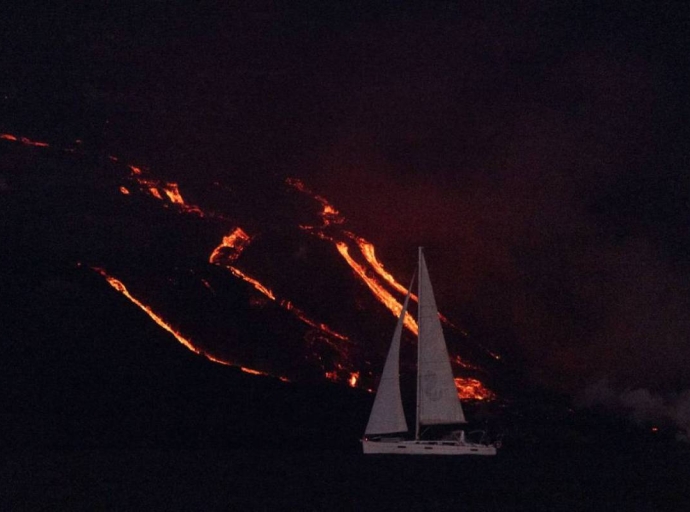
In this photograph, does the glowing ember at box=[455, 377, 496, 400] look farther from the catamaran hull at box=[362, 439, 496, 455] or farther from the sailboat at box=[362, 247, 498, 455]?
the catamaran hull at box=[362, 439, 496, 455]

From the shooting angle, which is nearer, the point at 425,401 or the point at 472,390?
the point at 425,401

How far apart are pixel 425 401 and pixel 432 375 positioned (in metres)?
1.64

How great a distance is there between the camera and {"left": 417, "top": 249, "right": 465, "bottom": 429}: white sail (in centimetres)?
7169

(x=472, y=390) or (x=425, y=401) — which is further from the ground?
(x=472, y=390)

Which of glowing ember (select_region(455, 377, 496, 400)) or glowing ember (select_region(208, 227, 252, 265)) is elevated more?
glowing ember (select_region(208, 227, 252, 265))

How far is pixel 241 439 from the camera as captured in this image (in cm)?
8912

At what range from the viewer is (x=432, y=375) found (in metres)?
72.2

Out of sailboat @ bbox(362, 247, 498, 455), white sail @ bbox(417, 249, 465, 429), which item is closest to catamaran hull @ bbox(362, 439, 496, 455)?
sailboat @ bbox(362, 247, 498, 455)

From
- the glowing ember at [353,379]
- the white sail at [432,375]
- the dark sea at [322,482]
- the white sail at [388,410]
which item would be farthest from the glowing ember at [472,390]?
the white sail at [388,410]

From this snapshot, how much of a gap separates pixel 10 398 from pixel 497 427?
124ft

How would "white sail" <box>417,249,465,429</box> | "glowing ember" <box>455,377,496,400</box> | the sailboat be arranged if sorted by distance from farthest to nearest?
"glowing ember" <box>455,377,496,400</box> < "white sail" <box>417,249,465,429</box> < the sailboat

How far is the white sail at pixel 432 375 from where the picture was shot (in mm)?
71688

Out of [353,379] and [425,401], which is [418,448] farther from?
[353,379]

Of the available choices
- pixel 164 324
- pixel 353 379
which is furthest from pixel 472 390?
pixel 164 324
